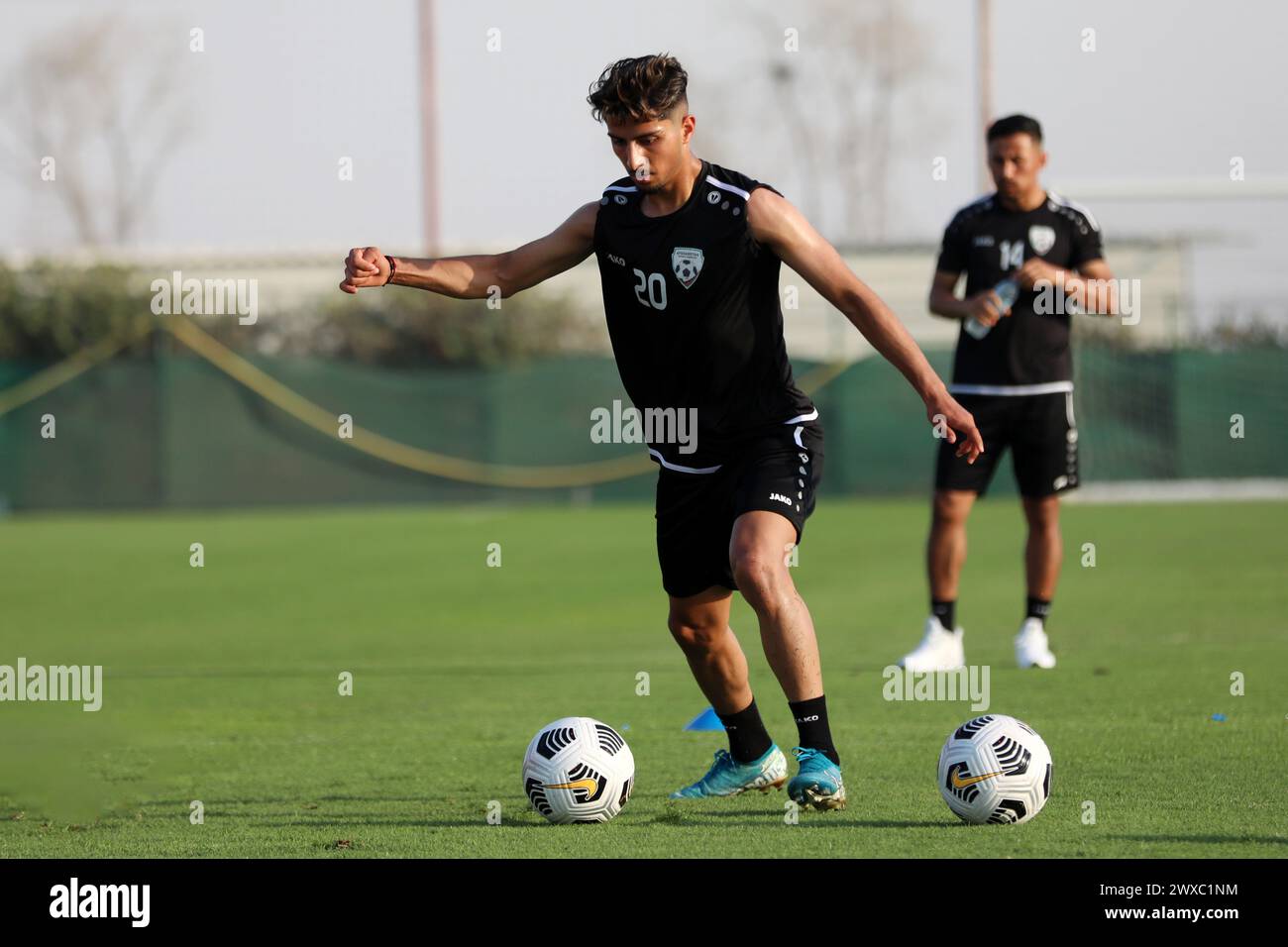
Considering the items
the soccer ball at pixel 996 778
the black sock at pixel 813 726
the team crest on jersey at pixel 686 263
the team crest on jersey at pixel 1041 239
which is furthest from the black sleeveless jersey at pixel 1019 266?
the soccer ball at pixel 996 778

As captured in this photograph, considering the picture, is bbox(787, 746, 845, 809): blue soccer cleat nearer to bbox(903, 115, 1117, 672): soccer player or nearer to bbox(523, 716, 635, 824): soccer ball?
bbox(523, 716, 635, 824): soccer ball

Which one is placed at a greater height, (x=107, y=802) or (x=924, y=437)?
(x=924, y=437)

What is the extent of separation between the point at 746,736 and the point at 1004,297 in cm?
374

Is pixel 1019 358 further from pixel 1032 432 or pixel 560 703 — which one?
pixel 560 703

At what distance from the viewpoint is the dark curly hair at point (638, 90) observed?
545cm

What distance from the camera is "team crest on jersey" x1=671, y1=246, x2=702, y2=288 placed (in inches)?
225

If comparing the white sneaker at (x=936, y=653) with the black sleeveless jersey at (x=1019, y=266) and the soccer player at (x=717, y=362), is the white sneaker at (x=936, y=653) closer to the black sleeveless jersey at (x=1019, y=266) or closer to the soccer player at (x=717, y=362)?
the black sleeveless jersey at (x=1019, y=266)

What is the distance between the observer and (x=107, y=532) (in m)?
23.8

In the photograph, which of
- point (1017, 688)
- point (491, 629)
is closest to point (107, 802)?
point (1017, 688)

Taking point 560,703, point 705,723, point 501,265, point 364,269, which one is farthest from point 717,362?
point 560,703

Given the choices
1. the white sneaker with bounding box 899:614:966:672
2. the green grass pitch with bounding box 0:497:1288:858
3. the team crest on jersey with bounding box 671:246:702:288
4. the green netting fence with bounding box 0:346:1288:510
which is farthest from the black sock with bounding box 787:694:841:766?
the green netting fence with bounding box 0:346:1288:510

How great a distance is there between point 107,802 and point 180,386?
24083mm
